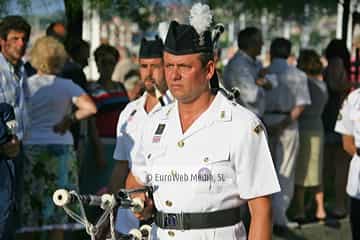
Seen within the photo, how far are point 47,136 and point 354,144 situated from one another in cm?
244

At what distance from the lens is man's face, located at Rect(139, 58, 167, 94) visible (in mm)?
5559

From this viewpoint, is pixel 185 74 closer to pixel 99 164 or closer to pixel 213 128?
pixel 213 128

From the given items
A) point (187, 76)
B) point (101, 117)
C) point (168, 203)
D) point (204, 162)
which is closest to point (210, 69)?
point (187, 76)

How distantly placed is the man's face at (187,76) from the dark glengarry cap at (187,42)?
30mm

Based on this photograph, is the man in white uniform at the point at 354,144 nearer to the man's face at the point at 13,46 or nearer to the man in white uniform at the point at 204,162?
the man's face at the point at 13,46

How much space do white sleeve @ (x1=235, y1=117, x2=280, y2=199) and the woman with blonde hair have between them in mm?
3543

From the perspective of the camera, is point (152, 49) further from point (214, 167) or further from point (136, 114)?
point (214, 167)

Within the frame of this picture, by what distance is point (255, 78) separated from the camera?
8.85m

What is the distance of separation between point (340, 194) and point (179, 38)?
6.17 metres

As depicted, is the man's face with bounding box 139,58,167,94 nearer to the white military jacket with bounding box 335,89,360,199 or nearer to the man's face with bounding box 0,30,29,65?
the man's face with bounding box 0,30,29,65

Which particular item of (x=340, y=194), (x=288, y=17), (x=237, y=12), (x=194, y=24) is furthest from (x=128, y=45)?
(x=194, y=24)

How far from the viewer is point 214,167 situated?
3.87 metres

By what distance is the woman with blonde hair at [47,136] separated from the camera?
23.6 feet

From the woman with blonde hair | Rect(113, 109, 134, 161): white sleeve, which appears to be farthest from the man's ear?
the woman with blonde hair
